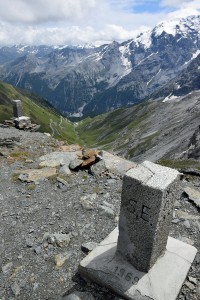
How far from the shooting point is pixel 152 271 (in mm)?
12523

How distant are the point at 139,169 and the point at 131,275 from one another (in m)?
4.37

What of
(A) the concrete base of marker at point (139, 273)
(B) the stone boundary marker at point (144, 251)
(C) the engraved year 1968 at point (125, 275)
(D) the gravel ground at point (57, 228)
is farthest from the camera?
(D) the gravel ground at point (57, 228)

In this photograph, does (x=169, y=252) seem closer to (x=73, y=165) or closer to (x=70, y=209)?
(x=70, y=209)

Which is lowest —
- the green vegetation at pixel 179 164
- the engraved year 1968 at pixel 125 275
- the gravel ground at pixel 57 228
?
the green vegetation at pixel 179 164

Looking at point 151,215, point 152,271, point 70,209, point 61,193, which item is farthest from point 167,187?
point 61,193

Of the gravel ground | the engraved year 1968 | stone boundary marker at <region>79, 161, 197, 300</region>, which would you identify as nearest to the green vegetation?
the gravel ground

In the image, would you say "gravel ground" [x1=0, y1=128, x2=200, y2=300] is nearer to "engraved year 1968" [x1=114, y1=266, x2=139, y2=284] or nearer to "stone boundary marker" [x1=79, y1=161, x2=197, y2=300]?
"stone boundary marker" [x1=79, y1=161, x2=197, y2=300]

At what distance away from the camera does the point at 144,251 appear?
12.2 metres

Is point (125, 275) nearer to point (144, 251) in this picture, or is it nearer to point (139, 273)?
point (139, 273)

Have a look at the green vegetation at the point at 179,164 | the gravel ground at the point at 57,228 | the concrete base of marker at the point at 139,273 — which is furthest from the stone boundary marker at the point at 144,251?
the green vegetation at the point at 179,164

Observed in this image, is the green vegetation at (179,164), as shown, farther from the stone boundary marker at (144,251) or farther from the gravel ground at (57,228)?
the stone boundary marker at (144,251)

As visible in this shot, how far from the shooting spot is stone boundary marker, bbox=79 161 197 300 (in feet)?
36.9

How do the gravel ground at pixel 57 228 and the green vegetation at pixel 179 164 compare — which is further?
the green vegetation at pixel 179 164

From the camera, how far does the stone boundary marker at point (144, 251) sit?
1125 cm
